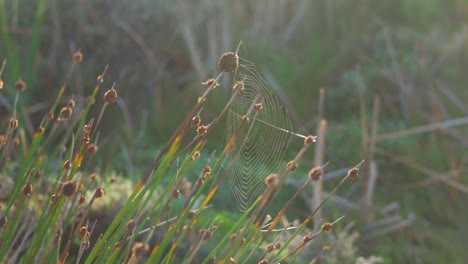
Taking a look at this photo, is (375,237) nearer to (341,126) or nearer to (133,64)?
(341,126)

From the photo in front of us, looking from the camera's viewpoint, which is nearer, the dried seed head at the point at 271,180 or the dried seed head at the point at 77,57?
the dried seed head at the point at 271,180

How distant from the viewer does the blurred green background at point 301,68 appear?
346 centimetres

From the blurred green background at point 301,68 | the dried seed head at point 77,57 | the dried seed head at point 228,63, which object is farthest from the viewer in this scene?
the blurred green background at point 301,68

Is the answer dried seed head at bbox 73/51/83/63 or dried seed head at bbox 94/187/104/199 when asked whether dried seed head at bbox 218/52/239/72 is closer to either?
dried seed head at bbox 94/187/104/199

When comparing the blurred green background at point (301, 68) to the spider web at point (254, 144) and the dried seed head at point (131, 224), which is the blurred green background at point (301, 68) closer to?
the spider web at point (254, 144)

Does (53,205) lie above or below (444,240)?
above

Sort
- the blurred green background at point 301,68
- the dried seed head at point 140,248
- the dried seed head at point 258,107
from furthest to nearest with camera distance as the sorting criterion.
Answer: the blurred green background at point 301,68 → the dried seed head at point 258,107 → the dried seed head at point 140,248

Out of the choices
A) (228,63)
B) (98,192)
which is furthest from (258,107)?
(98,192)

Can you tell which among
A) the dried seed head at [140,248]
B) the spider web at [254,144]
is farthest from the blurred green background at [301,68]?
the dried seed head at [140,248]

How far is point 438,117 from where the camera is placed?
151 inches

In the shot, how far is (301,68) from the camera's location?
13.8 feet

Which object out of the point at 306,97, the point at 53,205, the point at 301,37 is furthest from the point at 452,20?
the point at 53,205

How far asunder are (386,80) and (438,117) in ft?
1.33

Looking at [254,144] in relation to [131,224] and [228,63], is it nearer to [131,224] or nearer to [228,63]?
[131,224]
